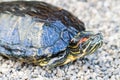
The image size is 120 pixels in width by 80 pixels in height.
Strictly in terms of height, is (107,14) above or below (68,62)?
above

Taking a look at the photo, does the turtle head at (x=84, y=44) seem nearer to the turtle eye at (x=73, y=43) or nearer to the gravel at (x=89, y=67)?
the turtle eye at (x=73, y=43)

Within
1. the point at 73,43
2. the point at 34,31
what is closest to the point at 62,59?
the point at 73,43

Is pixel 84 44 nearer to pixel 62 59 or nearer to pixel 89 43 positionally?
pixel 89 43

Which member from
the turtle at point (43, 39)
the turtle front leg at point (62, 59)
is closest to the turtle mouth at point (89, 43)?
the turtle at point (43, 39)

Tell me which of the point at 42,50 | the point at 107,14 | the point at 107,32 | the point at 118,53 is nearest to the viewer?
the point at 42,50

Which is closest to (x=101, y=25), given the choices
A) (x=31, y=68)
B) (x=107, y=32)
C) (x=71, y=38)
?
(x=107, y=32)

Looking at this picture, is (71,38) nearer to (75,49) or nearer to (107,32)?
(75,49)

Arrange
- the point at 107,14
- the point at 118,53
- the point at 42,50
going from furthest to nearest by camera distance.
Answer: the point at 107,14
the point at 118,53
the point at 42,50
